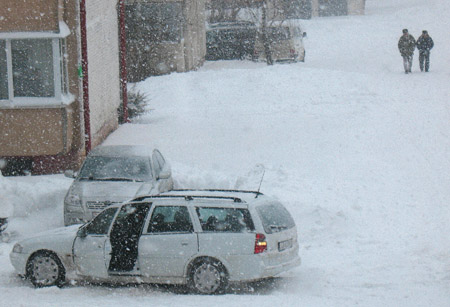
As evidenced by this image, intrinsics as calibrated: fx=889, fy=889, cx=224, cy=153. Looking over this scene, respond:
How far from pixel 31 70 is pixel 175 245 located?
308 inches

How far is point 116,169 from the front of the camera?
16984mm

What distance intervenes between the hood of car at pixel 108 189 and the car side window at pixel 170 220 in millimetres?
2993

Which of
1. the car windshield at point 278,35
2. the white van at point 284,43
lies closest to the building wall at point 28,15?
the white van at point 284,43

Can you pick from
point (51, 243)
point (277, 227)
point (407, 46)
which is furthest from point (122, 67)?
point (277, 227)

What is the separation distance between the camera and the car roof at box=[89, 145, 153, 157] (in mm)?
17422

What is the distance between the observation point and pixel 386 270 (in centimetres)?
1372

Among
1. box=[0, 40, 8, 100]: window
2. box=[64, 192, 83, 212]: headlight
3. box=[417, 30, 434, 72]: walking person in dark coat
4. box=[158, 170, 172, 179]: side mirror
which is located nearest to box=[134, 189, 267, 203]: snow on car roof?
box=[64, 192, 83, 212]: headlight

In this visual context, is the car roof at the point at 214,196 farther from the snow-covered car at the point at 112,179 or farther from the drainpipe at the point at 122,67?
the drainpipe at the point at 122,67

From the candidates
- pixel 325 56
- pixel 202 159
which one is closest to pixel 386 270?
pixel 202 159

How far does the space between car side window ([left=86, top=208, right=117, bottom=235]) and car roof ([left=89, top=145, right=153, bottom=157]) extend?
14.4 feet

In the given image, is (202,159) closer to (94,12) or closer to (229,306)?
(94,12)

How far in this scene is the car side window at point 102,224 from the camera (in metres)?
12.9

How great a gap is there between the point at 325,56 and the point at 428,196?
935 inches

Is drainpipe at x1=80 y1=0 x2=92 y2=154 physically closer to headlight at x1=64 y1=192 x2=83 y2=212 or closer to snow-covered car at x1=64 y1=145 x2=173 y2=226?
snow-covered car at x1=64 y1=145 x2=173 y2=226
